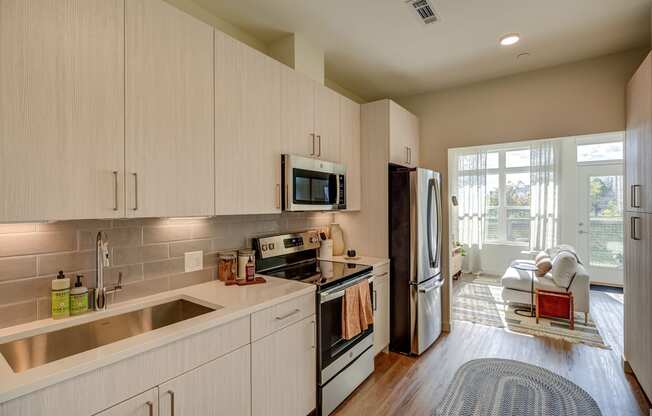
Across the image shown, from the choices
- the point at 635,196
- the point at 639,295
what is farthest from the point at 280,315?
the point at 635,196

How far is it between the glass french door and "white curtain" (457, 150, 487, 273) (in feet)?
5.18

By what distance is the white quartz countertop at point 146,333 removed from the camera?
1.00m

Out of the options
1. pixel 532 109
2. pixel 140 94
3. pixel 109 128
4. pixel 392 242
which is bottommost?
pixel 392 242

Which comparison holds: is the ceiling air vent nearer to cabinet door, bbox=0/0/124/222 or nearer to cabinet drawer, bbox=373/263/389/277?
cabinet door, bbox=0/0/124/222

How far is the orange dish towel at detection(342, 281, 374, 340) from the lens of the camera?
2270 mm

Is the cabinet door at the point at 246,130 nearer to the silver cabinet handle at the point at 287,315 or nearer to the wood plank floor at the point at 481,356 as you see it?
the silver cabinet handle at the point at 287,315

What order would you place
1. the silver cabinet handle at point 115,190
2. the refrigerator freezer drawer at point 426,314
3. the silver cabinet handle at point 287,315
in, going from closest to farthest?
1. the silver cabinet handle at point 115,190
2. the silver cabinet handle at point 287,315
3. the refrigerator freezer drawer at point 426,314

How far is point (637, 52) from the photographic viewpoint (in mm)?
2701

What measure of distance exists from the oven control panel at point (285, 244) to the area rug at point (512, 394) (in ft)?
5.09

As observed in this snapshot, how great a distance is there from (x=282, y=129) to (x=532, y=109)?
2.51 m

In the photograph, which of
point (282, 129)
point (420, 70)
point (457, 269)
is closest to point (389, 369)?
point (282, 129)

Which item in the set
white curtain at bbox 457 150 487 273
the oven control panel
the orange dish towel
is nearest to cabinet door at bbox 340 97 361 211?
the oven control panel

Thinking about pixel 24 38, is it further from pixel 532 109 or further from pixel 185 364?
pixel 532 109

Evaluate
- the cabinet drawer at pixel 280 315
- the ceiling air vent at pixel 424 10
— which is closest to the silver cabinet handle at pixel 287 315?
the cabinet drawer at pixel 280 315
